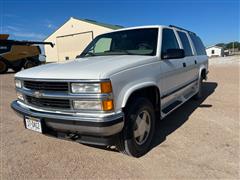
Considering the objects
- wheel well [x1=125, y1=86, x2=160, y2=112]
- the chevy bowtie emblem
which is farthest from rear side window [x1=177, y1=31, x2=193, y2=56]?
the chevy bowtie emblem

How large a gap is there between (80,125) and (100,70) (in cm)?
70

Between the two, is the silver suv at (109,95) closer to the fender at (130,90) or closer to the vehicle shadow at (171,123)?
the fender at (130,90)

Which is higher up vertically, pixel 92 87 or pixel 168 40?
pixel 168 40

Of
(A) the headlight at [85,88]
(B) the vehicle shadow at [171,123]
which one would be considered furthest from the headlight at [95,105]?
(B) the vehicle shadow at [171,123]

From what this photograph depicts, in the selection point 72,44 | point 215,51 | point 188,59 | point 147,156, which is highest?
point 72,44

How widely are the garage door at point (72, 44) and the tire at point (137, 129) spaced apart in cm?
3137

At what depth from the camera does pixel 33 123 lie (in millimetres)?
3221

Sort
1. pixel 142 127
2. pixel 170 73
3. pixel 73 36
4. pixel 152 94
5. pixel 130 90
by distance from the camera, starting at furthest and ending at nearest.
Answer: pixel 73 36 < pixel 170 73 < pixel 152 94 < pixel 142 127 < pixel 130 90

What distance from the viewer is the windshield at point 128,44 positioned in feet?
13.2

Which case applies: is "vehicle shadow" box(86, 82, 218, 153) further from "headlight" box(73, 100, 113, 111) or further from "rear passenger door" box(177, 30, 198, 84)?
"headlight" box(73, 100, 113, 111)

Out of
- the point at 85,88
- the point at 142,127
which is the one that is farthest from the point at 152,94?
the point at 85,88

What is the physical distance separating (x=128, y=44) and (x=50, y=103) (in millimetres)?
1940

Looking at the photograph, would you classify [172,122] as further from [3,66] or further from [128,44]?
[3,66]

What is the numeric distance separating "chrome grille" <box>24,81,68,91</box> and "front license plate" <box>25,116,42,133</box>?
42 cm
